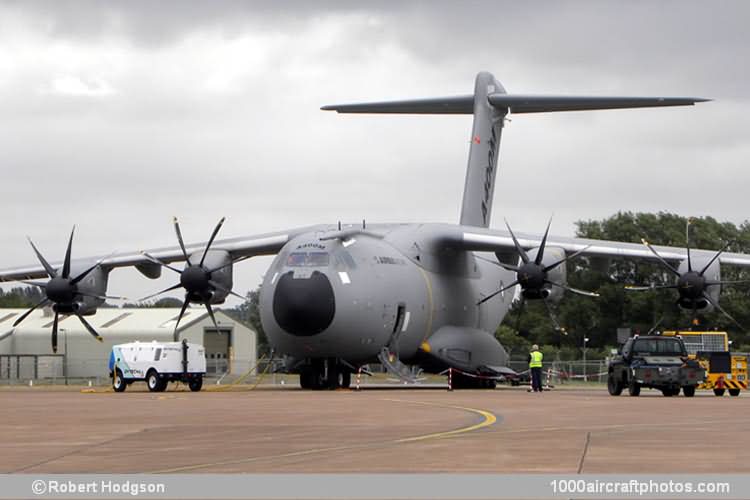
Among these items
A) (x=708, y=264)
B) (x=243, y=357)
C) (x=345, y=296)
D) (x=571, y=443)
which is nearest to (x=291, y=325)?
(x=345, y=296)

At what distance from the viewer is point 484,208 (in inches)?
1720

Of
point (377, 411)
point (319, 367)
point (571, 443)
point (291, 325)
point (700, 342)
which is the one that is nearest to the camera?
point (571, 443)

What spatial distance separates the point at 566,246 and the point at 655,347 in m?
Answer: 6.19

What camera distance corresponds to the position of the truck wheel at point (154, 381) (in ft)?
119

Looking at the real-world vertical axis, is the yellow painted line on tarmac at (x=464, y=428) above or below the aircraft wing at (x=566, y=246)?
below

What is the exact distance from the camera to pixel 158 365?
1442 inches

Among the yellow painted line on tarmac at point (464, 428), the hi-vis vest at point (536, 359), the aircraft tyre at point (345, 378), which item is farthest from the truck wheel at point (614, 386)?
the yellow painted line on tarmac at point (464, 428)

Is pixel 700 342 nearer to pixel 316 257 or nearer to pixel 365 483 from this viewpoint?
pixel 316 257

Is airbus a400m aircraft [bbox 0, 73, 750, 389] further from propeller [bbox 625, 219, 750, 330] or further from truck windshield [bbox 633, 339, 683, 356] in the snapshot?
truck windshield [bbox 633, 339, 683, 356]

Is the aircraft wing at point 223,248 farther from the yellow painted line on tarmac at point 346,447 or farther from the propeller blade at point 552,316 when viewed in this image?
the yellow painted line on tarmac at point 346,447

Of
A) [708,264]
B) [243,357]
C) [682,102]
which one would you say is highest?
[682,102]

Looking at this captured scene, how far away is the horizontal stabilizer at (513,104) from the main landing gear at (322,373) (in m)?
9.09

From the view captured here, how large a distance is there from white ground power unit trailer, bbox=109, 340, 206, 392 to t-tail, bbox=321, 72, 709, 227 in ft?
31.3

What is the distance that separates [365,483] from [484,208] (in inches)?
1330
